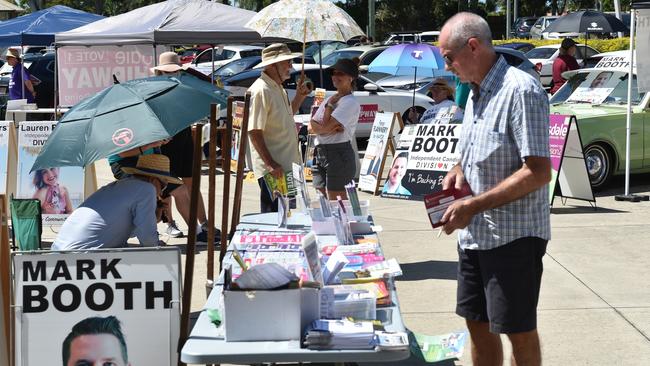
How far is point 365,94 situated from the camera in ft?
58.0

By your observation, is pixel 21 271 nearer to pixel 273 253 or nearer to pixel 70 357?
pixel 70 357

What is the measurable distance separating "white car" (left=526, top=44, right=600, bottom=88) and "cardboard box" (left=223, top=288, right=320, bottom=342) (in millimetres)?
24523

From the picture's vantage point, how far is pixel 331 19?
10.7m

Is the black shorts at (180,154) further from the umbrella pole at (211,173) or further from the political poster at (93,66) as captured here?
the political poster at (93,66)

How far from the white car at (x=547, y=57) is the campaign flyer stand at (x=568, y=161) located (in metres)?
16.8

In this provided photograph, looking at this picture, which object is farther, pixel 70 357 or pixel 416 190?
pixel 416 190

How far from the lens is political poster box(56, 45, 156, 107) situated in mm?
13094

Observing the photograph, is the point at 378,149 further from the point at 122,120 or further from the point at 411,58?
the point at 122,120

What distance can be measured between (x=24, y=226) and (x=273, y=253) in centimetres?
365

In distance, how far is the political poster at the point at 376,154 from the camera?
42.0 ft

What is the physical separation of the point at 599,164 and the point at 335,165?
17.4 feet

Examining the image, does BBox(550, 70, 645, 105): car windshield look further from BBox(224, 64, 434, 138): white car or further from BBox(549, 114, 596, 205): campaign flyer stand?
BBox(224, 64, 434, 138): white car

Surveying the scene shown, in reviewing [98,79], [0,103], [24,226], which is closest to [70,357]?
[24,226]

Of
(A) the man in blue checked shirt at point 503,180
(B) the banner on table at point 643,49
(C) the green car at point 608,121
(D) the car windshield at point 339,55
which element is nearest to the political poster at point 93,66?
(C) the green car at point 608,121
